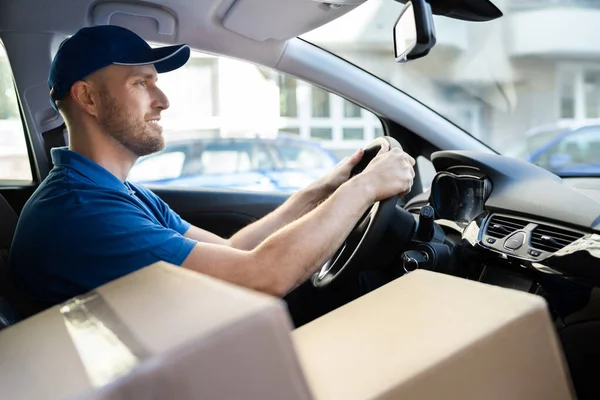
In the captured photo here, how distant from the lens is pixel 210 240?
2.29 meters

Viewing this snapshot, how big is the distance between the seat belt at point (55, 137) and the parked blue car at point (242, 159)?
283cm

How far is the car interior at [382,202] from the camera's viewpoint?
164 centimetres

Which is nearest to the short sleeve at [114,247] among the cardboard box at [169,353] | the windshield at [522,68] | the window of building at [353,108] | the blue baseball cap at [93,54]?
the blue baseball cap at [93,54]

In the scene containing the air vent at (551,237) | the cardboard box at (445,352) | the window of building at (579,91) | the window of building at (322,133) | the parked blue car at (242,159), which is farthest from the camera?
the window of building at (322,133)

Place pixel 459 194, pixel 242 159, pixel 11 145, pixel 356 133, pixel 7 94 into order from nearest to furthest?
1. pixel 459 194
2. pixel 7 94
3. pixel 11 145
4. pixel 242 159
5. pixel 356 133

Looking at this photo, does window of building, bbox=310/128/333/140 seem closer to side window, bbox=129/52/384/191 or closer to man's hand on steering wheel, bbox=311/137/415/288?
side window, bbox=129/52/384/191

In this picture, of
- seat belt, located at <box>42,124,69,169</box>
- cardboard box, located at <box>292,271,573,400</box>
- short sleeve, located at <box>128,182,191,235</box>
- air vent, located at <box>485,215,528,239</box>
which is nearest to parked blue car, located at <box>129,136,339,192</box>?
seat belt, located at <box>42,124,69,169</box>

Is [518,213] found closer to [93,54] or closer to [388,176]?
[388,176]

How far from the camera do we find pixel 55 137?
256 centimetres

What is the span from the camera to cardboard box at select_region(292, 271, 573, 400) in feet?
2.45

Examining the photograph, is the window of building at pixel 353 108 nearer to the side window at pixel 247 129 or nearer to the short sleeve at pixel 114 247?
the side window at pixel 247 129

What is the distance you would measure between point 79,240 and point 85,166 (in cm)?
26

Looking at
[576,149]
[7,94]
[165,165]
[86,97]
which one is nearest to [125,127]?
[86,97]

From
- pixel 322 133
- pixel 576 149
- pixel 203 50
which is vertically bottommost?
pixel 322 133
